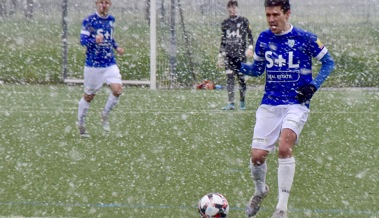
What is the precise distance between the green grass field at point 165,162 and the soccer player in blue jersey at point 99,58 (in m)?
0.54

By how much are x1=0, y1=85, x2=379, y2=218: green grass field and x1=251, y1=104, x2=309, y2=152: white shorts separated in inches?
21.0

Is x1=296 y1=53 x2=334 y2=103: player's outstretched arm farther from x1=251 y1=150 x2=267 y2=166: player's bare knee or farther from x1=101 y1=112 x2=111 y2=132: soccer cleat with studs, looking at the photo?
x1=101 y1=112 x2=111 y2=132: soccer cleat with studs

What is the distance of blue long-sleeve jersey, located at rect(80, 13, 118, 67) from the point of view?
10.7 metres

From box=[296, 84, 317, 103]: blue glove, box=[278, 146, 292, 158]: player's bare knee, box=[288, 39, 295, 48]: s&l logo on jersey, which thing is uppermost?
box=[288, 39, 295, 48]: s&l logo on jersey

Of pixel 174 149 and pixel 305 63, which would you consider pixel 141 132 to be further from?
pixel 305 63

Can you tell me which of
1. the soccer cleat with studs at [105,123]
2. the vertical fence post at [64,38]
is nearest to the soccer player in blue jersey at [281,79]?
the soccer cleat with studs at [105,123]

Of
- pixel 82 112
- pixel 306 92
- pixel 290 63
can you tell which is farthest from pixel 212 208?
pixel 82 112

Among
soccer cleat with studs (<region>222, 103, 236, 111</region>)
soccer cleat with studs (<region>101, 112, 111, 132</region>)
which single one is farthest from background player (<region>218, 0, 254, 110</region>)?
soccer cleat with studs (<region>101, 112, 111, 132</region>)

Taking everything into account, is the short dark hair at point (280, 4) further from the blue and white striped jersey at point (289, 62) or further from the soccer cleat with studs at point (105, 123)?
the soccer cleat with studs at point (105, 123)

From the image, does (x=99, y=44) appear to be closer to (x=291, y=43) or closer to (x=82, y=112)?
(x=82, y=112)

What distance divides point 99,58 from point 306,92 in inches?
206

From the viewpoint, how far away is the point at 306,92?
608 cm

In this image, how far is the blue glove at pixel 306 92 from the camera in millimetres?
6059

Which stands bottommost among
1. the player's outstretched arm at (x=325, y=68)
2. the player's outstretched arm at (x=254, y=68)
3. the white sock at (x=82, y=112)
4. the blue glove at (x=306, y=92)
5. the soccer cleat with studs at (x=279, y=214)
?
the white sock at (x=82, y=112)
